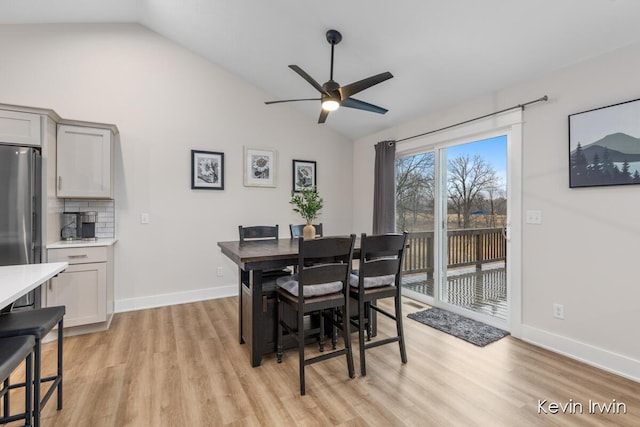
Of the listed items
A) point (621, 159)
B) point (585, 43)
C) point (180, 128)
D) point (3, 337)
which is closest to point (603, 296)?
point (621, 159)

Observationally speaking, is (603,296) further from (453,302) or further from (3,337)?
(3,337)

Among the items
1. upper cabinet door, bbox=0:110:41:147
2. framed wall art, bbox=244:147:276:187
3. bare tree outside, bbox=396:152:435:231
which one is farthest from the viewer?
framed wall art, bbox=244:147:276:187

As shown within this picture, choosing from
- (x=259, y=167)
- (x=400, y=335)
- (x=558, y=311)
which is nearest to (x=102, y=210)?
(x=259, y=167)

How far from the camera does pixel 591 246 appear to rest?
2.41 m

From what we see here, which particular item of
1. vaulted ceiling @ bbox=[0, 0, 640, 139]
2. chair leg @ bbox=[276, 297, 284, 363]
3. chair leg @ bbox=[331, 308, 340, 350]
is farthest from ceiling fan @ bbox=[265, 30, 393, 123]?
chair leg @ bbox=[331, 308, 340, 350]

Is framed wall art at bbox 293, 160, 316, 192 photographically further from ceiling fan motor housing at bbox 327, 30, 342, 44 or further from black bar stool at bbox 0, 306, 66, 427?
black bar stool at bbox 0, 306, 66, 427

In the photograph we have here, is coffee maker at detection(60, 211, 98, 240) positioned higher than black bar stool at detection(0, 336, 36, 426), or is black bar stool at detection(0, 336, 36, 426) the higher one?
coffee maker at detection(60, 211, 98, 240)

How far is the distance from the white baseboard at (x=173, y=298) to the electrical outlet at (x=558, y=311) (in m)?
3.63

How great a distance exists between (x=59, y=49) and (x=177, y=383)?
3741mm

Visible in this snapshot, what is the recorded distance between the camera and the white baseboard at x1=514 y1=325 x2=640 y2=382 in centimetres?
221

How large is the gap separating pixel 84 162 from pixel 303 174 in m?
2.71

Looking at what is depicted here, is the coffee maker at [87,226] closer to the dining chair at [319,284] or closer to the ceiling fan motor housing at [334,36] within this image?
the dining chair at [319,284]

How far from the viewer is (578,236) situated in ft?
8.14

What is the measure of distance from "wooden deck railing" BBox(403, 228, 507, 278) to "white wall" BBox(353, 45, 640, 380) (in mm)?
410
